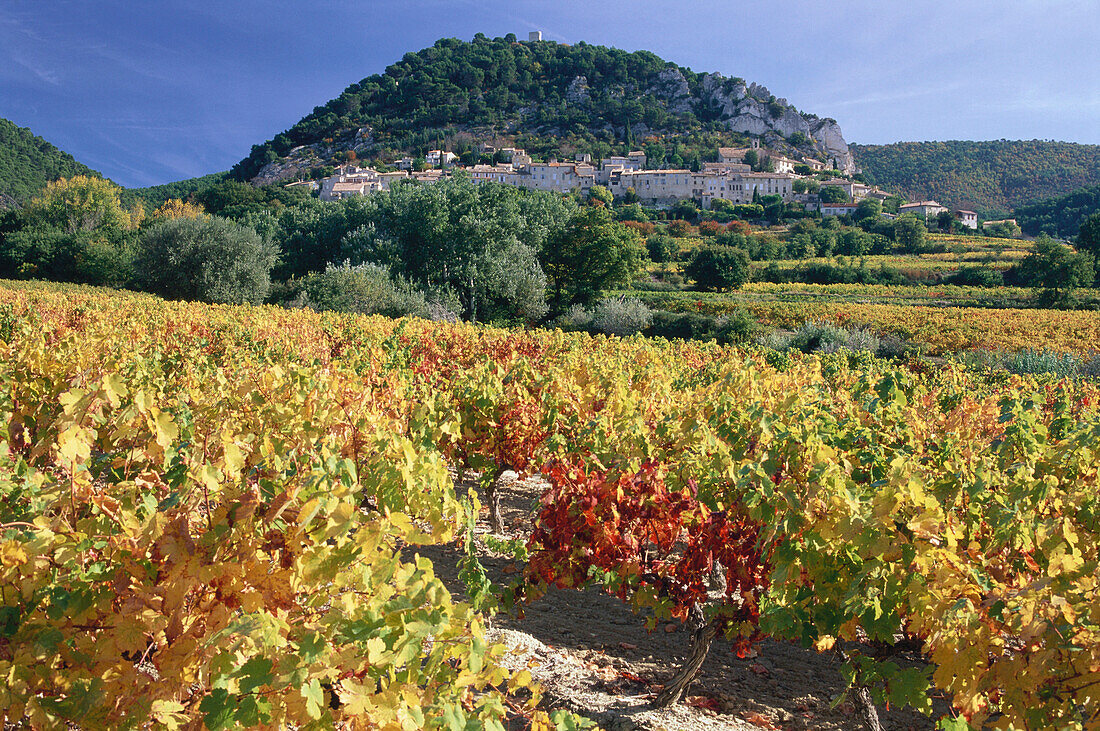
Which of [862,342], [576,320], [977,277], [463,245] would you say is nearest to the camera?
[862,342]

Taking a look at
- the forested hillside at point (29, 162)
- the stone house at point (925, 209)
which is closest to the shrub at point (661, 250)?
the stone house at point (925, 209)

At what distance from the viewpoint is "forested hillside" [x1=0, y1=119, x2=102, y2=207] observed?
67994 mm

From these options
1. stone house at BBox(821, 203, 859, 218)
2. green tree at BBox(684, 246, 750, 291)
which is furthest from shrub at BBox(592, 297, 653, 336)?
stone house at BBox(821, 203, 859, 218)

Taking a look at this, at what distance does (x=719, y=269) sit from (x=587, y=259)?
16416 mm

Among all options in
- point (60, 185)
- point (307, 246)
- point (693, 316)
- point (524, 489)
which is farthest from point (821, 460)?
point (60, 185)

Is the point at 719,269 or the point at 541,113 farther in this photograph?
the point at 541,113

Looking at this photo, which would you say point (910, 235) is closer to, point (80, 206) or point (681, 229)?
point (681, 229)

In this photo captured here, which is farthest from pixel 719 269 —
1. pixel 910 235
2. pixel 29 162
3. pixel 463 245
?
pixel 29 162

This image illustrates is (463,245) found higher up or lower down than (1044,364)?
higher up

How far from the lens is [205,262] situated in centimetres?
2641

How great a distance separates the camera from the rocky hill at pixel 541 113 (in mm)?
121375

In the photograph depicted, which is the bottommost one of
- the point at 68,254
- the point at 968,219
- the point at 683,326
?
the point at 683,326

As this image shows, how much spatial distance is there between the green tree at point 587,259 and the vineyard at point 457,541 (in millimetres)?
26476

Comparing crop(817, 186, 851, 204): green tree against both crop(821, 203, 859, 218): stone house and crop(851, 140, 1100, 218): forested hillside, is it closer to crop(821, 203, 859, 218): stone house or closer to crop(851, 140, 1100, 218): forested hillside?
crop(821, 203, 859, 218): stone house
